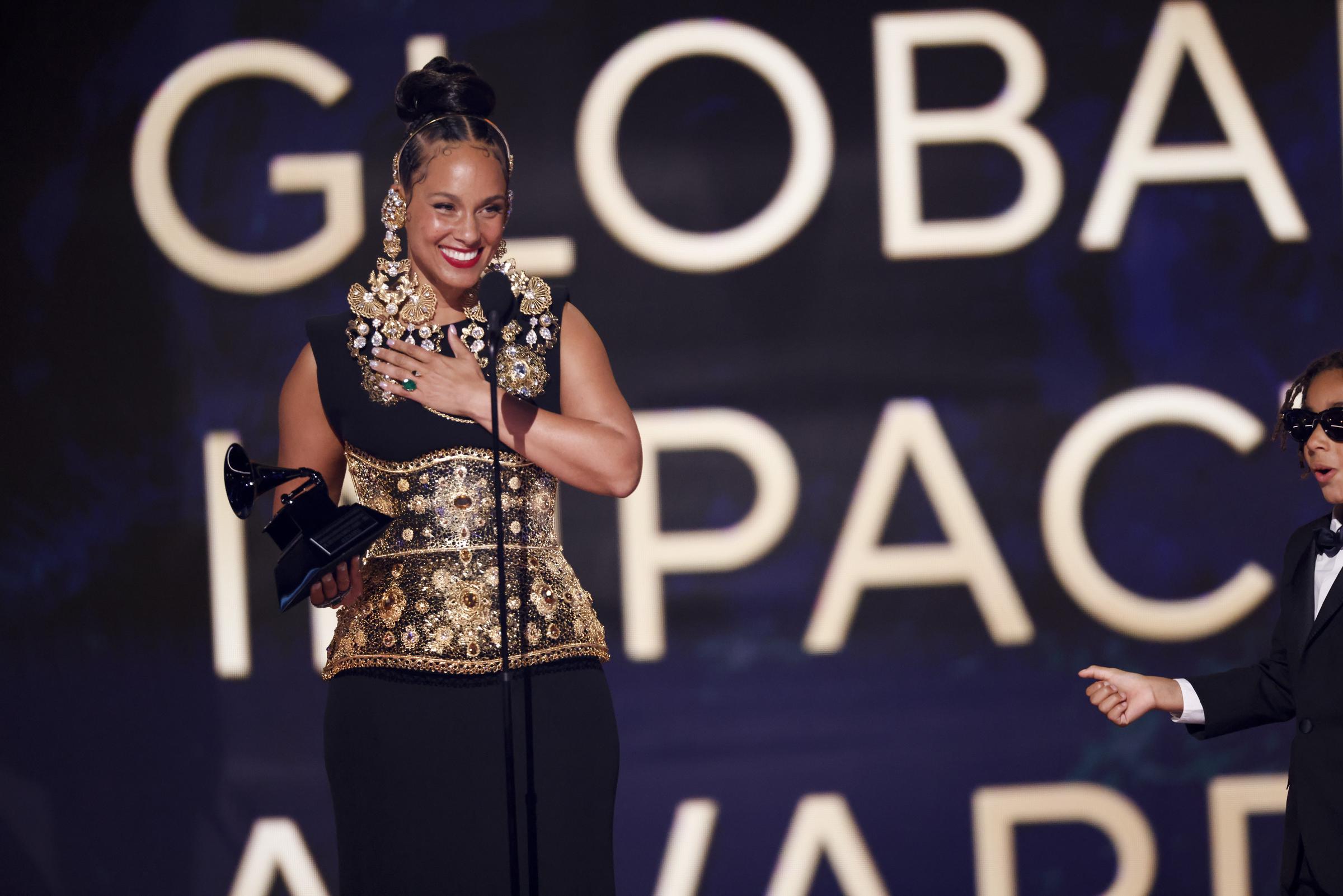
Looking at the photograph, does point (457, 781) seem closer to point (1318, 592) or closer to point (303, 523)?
point (303, 523)

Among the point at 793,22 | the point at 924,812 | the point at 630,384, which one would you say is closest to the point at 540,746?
the point at 630,384

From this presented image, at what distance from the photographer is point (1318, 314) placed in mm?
3316

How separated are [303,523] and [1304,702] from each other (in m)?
1.60

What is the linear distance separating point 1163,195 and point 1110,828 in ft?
5.49

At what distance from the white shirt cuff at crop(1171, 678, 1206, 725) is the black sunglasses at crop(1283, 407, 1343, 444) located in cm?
46

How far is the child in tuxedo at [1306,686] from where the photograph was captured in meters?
1.98

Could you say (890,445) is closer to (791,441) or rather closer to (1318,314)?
(791,441)

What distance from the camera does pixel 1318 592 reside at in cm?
212

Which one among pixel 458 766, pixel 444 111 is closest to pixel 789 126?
pixel 444 111

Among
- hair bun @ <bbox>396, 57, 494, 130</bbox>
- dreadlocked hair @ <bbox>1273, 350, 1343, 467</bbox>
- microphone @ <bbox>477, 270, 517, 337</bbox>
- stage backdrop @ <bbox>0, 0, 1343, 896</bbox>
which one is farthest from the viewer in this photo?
stage backdrop @ <bbox>0, 0, 1343, 896</bbox>

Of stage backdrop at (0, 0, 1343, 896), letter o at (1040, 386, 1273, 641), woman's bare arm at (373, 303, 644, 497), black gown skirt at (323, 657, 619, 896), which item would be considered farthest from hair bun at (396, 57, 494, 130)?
letter o at (1040, 386, 1273, 641)

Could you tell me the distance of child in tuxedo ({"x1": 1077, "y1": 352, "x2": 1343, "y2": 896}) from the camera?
1.98m

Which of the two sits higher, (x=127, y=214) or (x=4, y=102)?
(x=4, y=102)

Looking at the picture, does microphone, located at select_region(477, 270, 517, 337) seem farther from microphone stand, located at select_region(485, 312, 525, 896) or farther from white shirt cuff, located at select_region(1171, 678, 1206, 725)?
white shirt cuff, located at select_region(1171, 678, 1206, 725)
